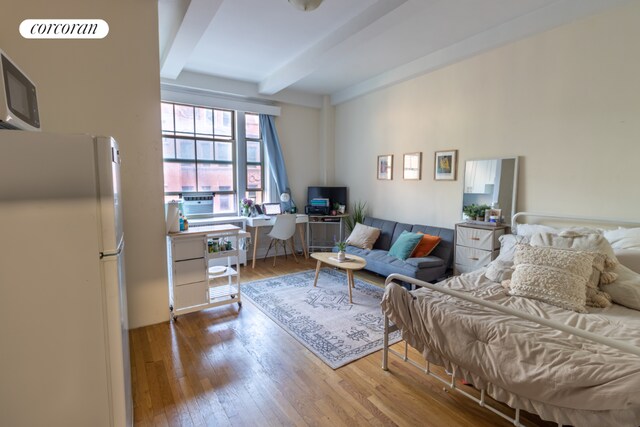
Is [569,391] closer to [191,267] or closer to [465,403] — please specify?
[465,403]

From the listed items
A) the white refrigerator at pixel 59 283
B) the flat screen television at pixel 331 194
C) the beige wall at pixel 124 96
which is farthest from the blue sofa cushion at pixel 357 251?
the white refrigerator at pixel 59 283

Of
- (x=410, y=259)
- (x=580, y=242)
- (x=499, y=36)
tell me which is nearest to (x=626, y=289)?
(x=580, y=242)

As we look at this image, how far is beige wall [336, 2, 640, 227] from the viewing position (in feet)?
8.89

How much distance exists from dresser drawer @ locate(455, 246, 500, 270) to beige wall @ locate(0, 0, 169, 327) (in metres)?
3.19

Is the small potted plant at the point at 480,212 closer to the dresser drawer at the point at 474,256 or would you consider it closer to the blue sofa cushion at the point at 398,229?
the dresser drawer at the point at 474,256

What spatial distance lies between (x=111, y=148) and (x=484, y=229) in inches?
134

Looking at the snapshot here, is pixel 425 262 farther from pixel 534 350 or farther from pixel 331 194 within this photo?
pixel 331 194

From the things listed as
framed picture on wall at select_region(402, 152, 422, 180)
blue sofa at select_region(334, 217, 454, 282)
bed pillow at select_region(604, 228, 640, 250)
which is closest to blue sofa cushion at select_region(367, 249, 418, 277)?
blue sofa at select_region(334, 217, 454, 282)

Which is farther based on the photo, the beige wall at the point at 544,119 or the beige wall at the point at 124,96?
the beige wall at the point at 544,119

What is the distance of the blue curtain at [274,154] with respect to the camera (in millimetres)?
5383

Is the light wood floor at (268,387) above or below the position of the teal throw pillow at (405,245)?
below

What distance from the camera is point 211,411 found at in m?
1.88

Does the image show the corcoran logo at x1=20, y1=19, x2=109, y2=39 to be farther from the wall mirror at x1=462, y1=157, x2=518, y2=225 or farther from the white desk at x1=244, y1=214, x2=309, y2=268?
the wall mirror at x1=462, y1=157, x2=518, y2=225

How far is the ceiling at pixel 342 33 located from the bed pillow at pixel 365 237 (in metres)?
2.21
